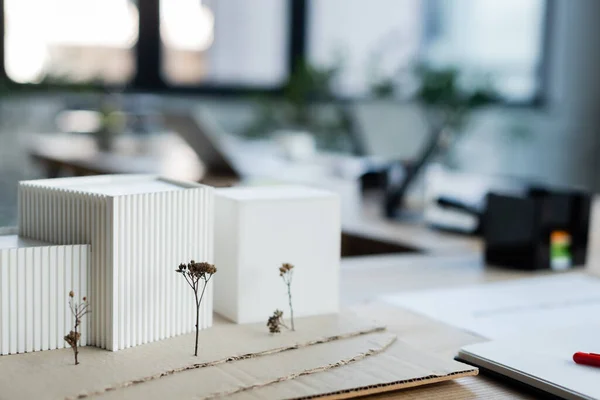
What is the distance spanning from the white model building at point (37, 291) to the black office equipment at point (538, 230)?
0.88m

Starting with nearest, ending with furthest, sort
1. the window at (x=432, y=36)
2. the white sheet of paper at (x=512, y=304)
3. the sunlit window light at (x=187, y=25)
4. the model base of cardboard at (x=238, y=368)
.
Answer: the model base of cardboard at (x=238, y=368), the white sheet of paper at (x=512, y=304), the sunlit window light at (x=187, y=25), the window at (x=432, y=36)

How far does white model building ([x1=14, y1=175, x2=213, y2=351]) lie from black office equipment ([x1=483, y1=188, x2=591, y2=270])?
2.43 feet

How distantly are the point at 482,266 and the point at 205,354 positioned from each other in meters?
0.80

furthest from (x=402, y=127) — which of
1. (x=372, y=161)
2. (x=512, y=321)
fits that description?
(x=512, y=321)

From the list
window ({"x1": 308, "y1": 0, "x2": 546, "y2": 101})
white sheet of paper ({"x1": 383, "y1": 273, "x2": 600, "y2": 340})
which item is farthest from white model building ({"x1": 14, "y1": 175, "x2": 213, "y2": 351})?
window ({"x1": 308, "y1": 0, "x2": 546, "y2": 101})

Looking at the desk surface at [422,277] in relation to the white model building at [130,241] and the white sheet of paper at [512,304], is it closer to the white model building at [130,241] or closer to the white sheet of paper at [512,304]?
the white sheet of paper at [512,304]

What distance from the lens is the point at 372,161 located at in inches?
104

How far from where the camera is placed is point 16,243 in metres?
0.78

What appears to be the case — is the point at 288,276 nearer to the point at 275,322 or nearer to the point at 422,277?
the point at 275,322

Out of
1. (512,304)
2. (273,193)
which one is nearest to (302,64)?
(512,304)

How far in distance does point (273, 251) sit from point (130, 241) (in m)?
0.19

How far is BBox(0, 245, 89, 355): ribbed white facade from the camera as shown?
0.73 m

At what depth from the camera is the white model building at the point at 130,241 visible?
2.45ft

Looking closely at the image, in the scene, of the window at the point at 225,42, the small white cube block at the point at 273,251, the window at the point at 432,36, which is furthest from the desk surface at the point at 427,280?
the window at the point at 432,36
